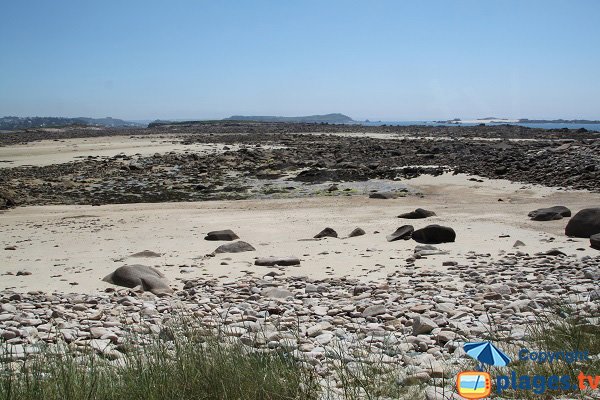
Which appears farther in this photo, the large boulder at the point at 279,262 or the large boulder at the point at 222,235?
the large boulder at the point at 222,235

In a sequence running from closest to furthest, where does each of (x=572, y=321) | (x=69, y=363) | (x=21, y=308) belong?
(x=69, y=363) < (x=572, y=321) < (x=21, y=308)

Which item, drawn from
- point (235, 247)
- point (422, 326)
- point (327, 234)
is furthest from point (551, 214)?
point (422, 326)

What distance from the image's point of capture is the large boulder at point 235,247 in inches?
448

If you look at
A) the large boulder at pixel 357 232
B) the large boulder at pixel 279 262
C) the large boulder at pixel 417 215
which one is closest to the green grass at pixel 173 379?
the large boulder at pixel 279 262

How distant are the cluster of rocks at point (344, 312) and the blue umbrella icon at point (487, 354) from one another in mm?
149

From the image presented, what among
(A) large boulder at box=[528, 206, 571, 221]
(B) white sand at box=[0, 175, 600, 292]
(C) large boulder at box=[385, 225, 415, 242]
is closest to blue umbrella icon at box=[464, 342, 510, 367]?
(B) white sand at box=[0, 175, 600, 292]

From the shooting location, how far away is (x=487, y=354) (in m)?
4.55

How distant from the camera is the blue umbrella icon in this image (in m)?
4.39

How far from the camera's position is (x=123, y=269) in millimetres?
8914

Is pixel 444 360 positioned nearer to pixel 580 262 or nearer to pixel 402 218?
pixel 580 262

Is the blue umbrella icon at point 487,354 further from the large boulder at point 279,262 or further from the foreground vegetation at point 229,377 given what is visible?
the large boulder at point 279,262

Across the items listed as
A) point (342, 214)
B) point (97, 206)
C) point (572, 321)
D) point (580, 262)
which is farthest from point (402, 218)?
point (97, 206)

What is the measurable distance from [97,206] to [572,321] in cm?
1748

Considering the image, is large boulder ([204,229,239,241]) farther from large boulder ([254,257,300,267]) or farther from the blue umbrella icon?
the blue umbrella icon
